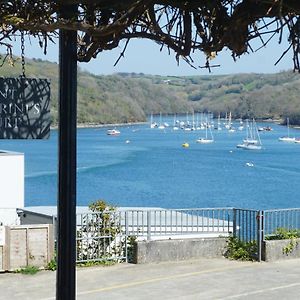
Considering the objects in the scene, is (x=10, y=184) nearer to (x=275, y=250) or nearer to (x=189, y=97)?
(x=275, y=250)

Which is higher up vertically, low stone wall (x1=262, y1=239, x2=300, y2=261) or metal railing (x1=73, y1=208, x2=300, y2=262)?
metal railing (x1=73, y1=208, x2=300, y2=262)

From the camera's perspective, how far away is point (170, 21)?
108 inches

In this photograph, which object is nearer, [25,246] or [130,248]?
[25,246]

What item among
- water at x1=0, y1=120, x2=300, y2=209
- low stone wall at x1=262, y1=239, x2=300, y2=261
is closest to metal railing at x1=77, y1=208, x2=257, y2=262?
low stone wall at x1=262, y1=239, x2=300, y2=261

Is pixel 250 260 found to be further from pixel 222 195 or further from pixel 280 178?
pixel 280 178

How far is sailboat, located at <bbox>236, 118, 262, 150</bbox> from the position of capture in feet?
388

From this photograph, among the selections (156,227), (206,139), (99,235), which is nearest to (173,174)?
(206,139)

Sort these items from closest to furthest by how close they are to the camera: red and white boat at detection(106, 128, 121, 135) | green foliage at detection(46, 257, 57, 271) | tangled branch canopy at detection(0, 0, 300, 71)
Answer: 1. tangled branch canopy at detection(0, 0, 300, 71)
2. green foliage at detection(46, 257, 57, 271)
3. red and white boat at detection(106, 128, 121, 135)

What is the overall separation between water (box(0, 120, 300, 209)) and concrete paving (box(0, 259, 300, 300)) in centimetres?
2204

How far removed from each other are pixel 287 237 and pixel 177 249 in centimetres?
215

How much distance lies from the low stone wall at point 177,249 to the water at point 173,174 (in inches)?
849

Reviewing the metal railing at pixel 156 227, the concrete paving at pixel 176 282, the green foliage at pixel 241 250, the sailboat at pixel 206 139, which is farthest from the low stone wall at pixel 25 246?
the sailboat at pixel 206 139

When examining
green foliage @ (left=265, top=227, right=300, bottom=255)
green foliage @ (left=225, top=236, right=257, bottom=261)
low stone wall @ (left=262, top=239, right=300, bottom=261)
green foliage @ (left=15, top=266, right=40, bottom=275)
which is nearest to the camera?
green foliage @ (left=15, top=266, right=40, bottom=275)

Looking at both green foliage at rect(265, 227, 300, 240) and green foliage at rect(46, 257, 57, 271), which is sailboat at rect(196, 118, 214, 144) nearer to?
green foliage at rect(265, 227, 300, 240)
